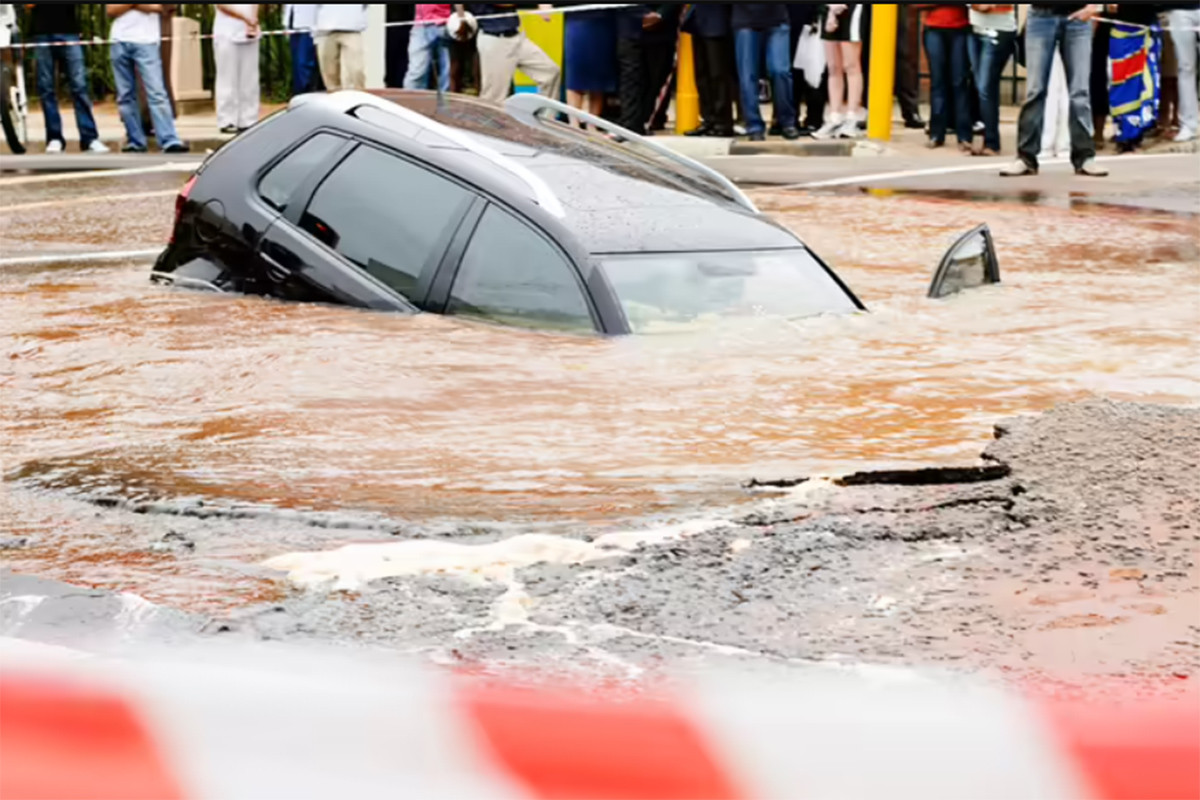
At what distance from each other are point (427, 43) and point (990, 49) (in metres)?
5.29

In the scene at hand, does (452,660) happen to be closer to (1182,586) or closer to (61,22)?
(1182,586)

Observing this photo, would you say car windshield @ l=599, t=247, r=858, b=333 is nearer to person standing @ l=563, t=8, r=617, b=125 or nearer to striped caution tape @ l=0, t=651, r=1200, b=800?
striped caution tape @ l=0, t=651, r=1200, b=800

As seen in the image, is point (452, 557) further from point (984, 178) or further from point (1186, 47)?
point (1186, 47)

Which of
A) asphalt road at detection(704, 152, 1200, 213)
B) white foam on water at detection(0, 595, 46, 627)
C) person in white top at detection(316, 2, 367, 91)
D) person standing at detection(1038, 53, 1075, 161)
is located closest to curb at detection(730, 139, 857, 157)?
asphalt road at detection(704, 152, 1200, 213)

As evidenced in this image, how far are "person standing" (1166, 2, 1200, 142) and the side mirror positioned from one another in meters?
8.44

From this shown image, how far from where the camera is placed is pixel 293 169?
8.85 metres

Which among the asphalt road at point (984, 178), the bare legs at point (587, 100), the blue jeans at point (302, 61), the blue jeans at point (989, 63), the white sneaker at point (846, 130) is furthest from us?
the blue jeans at point (302, 61)

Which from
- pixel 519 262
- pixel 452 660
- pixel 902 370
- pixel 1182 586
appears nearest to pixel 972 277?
pixel 902 370

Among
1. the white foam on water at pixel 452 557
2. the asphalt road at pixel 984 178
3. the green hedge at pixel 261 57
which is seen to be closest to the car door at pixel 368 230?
the white foam on water at pixel 452 557

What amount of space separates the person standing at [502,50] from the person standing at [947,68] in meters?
3.51

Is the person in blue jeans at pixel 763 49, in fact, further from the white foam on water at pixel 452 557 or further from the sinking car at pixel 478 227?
the white foam on water at pixel 452 557

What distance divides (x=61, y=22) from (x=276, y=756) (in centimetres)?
1827

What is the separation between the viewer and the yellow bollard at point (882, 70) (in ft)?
63.7

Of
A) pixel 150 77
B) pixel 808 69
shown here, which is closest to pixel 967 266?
pixel 808 69
